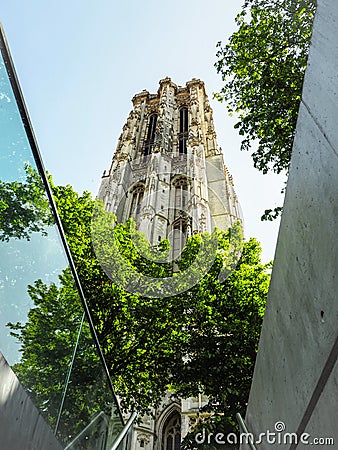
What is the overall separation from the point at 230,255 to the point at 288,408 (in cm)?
1101

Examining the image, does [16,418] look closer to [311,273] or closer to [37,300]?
[37,300]

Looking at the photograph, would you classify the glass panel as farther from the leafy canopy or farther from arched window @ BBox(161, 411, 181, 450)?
arched window @ BBox(161, 411, 181, 450)

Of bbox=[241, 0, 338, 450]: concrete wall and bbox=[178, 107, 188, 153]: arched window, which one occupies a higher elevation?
bbox=[178, 107, 188, 153]: arched window

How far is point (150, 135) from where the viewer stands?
41.7 meters

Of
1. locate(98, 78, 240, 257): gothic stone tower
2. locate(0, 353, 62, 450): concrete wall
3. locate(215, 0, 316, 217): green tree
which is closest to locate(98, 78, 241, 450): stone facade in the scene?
locate(98, 78, 240, 257): gothic stone tower

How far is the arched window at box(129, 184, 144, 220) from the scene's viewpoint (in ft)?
99.3

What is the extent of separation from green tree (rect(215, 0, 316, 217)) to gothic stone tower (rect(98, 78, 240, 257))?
54.3 ft

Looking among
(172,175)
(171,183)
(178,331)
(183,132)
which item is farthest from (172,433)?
(183,132)

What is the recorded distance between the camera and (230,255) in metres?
13.5

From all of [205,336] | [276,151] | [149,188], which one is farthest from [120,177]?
[276,151]

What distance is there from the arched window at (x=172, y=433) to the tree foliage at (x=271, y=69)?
15.7 m

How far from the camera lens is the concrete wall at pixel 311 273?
199 cm

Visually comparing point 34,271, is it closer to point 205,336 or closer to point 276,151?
point 276,151

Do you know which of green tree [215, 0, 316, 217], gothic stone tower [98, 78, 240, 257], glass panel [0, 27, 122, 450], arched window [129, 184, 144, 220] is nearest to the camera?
glass panel [0, 27, 122, 450]
